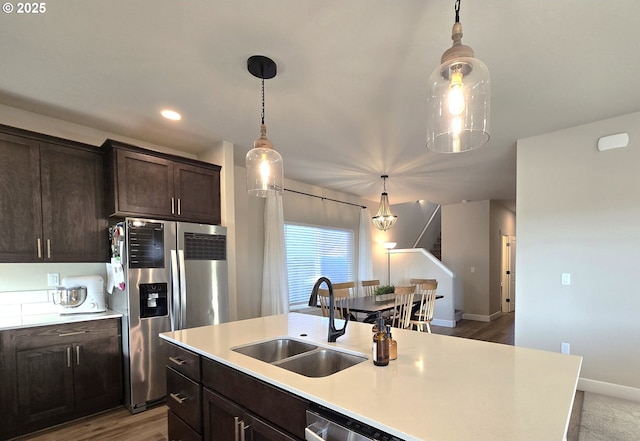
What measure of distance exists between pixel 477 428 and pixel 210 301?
9.25ft

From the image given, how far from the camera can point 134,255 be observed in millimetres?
2754

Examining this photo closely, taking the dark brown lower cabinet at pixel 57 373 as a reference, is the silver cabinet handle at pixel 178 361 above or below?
above

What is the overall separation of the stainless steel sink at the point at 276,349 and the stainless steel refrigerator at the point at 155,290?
5.02 feet

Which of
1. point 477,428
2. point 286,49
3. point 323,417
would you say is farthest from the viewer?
point 286,49

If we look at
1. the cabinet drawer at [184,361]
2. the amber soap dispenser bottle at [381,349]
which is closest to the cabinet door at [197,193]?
the cabinet drawer at [184,361]

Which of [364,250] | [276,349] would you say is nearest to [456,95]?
[276,349]

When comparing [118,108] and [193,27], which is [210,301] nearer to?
[118,108]

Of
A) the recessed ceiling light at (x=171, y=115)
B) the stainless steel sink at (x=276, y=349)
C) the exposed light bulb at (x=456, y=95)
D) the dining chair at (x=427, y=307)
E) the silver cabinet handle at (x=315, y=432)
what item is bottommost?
the dining chair at (x=427, y=307)

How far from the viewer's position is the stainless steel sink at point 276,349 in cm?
176

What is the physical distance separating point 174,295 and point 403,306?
2816 mm

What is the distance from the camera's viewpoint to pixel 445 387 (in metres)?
1.12

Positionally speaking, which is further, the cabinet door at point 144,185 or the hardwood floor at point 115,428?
the cabinet door at point 144,185

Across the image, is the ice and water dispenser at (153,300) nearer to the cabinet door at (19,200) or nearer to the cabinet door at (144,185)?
the cabinet door at (144,185)

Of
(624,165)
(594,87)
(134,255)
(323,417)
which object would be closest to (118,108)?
(134,255)
